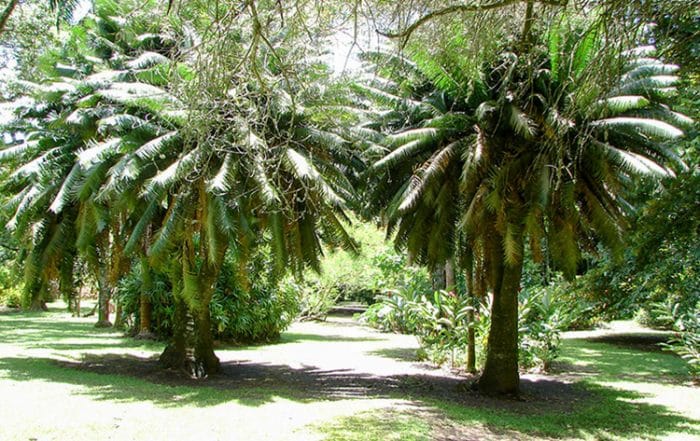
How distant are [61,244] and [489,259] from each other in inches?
325

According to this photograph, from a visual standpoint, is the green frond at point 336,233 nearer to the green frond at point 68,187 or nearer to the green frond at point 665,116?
the green frond at point 68,187

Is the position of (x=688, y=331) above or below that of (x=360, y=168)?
below

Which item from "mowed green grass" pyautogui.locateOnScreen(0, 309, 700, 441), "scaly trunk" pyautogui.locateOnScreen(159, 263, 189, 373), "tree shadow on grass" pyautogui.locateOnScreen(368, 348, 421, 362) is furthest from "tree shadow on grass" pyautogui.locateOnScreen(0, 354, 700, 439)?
"tree shadow on grass" pyautogui.locateOnScreen(368, 348, 421, 362)

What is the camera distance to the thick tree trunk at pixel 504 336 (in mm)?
10211

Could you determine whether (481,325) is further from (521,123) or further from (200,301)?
→ (200,301)

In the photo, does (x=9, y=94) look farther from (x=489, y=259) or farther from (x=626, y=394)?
(x=626, y=394)

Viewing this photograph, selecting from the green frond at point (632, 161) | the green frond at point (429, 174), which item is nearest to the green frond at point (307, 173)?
the green frond at point (429, 174)

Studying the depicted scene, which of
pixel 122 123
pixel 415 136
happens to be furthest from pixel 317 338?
pixel 415 136

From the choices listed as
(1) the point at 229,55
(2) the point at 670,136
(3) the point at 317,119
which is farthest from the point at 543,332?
(1) the point at 229,55

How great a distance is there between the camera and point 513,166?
9.39 meters

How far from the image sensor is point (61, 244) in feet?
37.7

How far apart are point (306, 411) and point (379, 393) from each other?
229 centimetres

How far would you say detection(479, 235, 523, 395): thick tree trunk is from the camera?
33.5 feet

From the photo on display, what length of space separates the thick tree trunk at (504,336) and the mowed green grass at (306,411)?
0.37 metres
